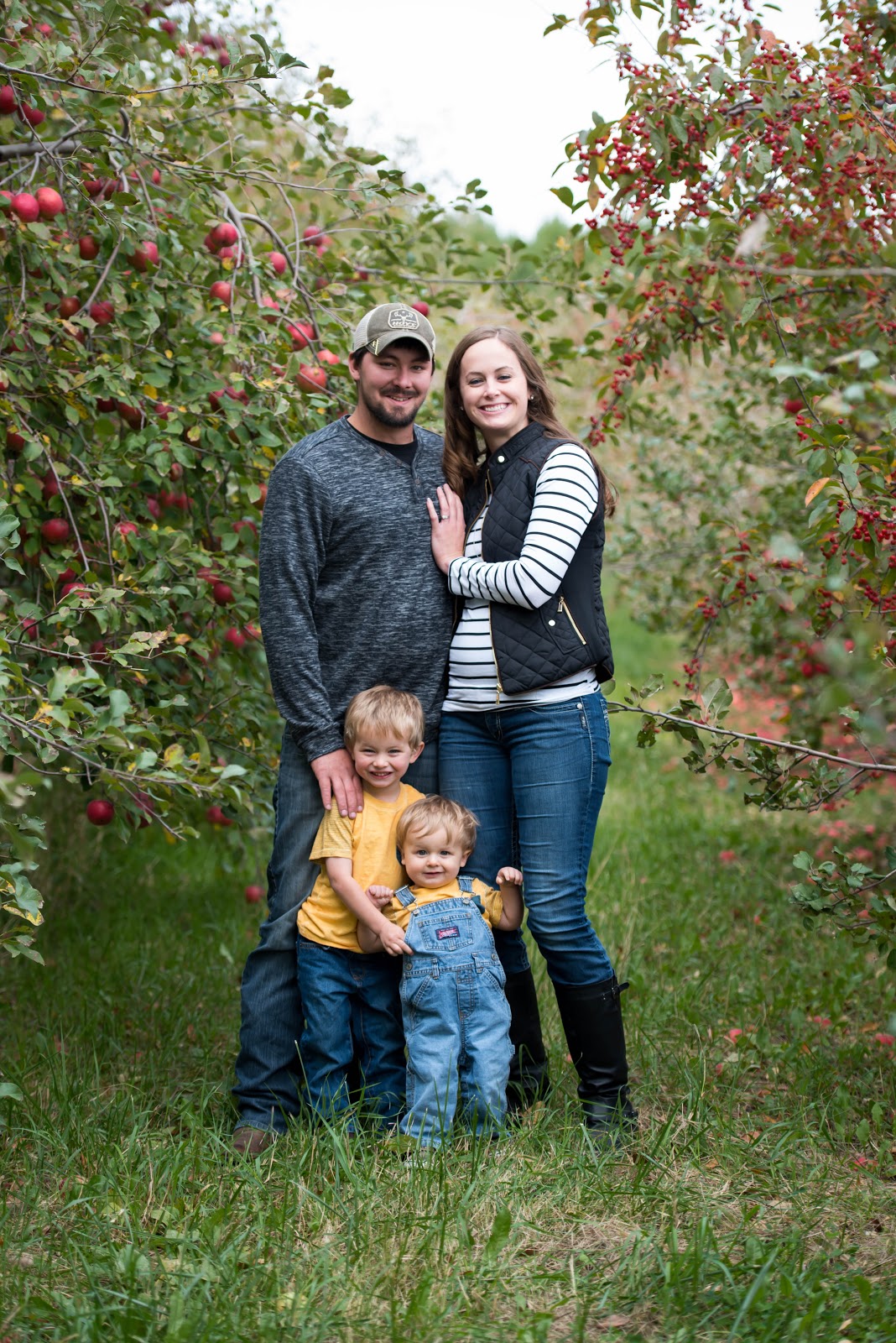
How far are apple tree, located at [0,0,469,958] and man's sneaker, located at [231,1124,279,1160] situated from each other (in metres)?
0.72

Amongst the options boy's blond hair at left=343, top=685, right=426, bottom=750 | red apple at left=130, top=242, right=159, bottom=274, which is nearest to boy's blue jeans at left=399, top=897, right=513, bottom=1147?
boy's blond hair at left=343, top=685, right=426, bottom=750

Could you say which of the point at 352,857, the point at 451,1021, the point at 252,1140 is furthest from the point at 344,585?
the point at 252,1140

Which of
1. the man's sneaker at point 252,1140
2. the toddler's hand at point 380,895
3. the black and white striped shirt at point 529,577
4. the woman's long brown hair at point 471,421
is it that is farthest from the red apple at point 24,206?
the man's sneaker at point 252,1140

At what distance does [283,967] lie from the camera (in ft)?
9.89

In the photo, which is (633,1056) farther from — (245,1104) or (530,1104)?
(245,1104)

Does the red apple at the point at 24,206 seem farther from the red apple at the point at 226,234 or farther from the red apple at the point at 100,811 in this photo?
the red apple at the point at 100,811

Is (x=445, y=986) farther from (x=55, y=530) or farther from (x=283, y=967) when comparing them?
(x=55, y=530)

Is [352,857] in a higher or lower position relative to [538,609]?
lower

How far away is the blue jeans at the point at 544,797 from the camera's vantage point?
2.81m

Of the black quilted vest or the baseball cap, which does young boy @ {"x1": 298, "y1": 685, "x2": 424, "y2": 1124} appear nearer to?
the black quilted vest

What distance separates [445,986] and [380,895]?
25 centimetres

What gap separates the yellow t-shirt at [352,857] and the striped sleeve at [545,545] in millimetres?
550

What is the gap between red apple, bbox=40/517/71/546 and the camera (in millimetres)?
3145

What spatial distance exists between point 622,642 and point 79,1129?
10.0m
